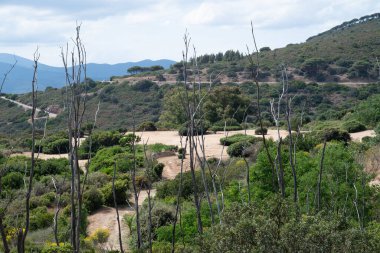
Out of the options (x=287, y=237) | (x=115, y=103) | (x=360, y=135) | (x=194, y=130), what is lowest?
(x=115, y=103)

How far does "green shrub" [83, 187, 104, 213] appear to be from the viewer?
2000 centimetres

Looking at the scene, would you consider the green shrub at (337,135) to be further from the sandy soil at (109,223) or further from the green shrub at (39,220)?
the green shrub at (39,220)

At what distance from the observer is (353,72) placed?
2719 inches

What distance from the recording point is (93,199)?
2033 centimetres

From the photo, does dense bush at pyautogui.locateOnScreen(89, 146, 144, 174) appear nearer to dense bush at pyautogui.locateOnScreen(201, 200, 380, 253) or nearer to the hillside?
dense bush at pyautogui.locateOnScreen(201, 200, 380, 253)

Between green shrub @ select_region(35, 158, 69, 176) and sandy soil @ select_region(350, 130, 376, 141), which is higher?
sandy soil @ select_region(350, 130, 376, 141)

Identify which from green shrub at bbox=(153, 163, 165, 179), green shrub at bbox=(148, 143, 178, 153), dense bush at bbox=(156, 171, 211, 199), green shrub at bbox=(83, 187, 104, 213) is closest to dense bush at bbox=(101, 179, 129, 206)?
green shrub at bbox=(83, 187, 104, 213)

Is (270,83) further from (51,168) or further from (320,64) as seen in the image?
(51,168)

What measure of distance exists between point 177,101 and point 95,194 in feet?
81.9

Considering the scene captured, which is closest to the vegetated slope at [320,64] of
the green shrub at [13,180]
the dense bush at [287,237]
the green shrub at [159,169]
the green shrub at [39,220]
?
the green shrub at [159,169]

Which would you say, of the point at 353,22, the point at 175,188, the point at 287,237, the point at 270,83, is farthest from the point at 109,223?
the point at 353,22

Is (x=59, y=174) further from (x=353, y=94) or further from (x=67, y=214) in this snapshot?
(x=353, y=94)

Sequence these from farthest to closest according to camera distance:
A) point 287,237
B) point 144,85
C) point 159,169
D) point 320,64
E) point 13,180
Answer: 1. point 144,85
2. point 320,64
3. point 159,169
4. point 13,180
5. point 287,237

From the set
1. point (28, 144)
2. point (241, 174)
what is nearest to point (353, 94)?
point (28, 144)
